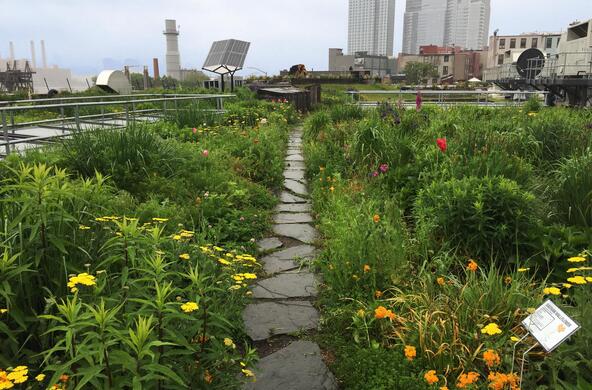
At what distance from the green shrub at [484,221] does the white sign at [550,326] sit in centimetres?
143

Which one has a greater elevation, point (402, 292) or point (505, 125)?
point (505, 125)

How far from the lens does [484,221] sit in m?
3.63

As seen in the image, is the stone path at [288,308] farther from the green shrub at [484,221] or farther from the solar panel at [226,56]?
the solar panel at [226,56]

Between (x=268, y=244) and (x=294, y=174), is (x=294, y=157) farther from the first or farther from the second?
(x=268, y=244)

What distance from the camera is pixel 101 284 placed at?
2.26 m

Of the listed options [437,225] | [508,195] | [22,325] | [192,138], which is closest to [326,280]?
[437,225]

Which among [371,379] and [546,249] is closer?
[371,379]

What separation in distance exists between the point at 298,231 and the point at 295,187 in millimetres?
1838

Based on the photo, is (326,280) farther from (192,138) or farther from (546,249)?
(192,138)

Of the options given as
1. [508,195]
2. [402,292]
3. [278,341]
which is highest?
[508,195]

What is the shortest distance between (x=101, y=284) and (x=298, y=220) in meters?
3.17

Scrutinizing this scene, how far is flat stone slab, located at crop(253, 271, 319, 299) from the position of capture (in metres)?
3.49

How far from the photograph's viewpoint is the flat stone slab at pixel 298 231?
4676 millimetres

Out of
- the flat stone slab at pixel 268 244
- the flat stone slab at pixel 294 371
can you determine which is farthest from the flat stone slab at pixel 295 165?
the flat stone slab at pixel 294 371
